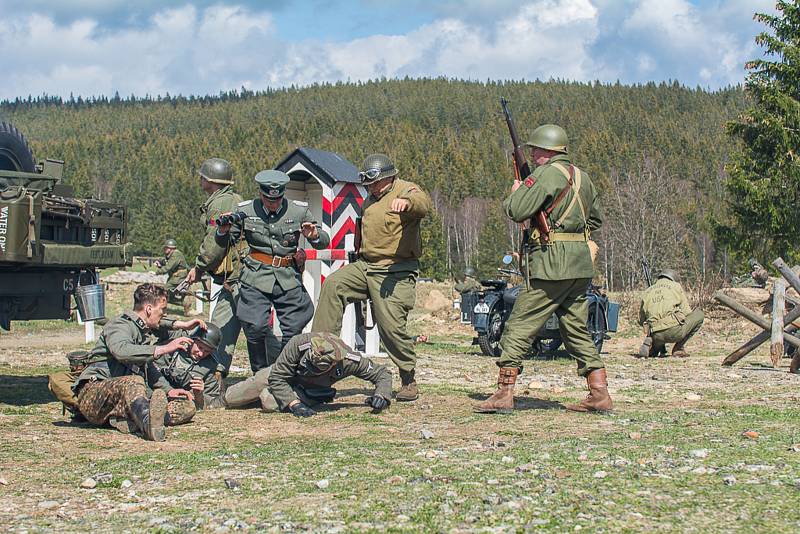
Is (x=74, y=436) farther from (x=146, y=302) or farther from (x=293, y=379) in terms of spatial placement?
(x=293, y=379)

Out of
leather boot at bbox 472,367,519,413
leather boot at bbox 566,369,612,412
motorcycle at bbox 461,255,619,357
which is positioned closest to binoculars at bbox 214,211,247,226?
leather boot at bbox 472,367,519,413

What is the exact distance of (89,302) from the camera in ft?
27.6

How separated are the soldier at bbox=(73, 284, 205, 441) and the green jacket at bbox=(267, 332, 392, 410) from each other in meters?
0.75

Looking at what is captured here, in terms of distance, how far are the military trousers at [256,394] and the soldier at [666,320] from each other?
842 cm

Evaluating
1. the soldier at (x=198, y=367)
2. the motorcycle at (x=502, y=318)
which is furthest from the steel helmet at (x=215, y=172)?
the motorcycle at (x=502, y=318)

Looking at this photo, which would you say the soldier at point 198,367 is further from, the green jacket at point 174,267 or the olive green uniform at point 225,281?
the green jacket at point 174,267

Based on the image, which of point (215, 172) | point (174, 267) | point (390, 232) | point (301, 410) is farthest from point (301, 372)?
point (174, 267)

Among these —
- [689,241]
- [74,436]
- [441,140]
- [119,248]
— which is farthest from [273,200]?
[441,140]

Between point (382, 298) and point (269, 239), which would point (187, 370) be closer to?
point (269, 239)

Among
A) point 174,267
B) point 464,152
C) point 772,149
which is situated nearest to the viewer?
point 174,267

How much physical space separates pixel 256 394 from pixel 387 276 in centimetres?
149

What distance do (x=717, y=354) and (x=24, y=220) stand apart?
11594mm

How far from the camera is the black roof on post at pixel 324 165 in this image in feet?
43.2

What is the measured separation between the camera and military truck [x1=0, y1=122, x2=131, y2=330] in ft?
24.3
